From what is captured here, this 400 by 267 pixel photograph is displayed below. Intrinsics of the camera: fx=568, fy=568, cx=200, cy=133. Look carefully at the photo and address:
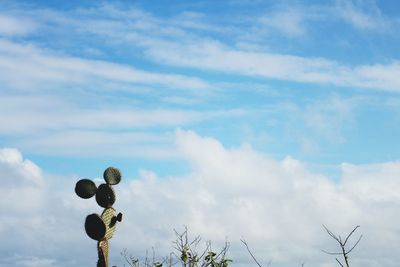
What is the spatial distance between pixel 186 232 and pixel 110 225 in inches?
135

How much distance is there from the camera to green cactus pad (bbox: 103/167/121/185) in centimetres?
1202

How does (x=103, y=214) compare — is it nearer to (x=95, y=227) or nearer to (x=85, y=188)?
(x=95, y=227)

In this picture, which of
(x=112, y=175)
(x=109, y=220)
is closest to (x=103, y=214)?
(x=109, y=220)

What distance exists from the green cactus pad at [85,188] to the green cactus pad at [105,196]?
5.6 inches

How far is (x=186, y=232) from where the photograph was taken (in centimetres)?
1443

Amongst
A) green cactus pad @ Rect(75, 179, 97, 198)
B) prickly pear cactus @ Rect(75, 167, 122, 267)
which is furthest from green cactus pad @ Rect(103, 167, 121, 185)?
green cactus pad @ Rect(75, 179, 97, 198)

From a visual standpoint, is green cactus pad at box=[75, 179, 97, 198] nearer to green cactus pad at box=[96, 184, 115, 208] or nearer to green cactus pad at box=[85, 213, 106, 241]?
green cactus pad at box=[96, 184, 115, 208]

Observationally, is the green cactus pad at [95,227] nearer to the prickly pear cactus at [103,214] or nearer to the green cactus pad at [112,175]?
the prickly pear cactus at [103,214]

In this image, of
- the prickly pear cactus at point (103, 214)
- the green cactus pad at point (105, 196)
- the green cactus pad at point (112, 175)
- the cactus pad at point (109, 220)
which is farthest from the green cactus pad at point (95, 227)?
the green cactus pad at point (112, 175)

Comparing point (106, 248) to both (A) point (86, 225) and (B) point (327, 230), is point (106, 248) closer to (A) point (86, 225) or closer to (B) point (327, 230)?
(A) point (86, 225)

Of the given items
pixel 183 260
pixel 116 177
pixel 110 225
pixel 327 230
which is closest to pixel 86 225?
pixel 110 225

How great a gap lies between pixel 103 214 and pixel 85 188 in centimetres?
75

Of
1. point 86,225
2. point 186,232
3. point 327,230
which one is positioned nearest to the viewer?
point 327,230

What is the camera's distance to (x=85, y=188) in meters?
11.8
